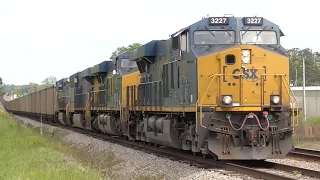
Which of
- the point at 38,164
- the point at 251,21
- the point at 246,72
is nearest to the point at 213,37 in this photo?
the point at 251,21

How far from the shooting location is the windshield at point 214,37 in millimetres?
13031

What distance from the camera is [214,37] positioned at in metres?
13.1

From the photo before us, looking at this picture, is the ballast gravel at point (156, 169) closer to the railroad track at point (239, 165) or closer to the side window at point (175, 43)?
the railroad track at point (239, 165)

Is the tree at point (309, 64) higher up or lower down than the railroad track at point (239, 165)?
higher up

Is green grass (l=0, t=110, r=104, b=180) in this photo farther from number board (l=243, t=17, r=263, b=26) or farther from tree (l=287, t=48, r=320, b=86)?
tree (l=287, t=48, r=320, b=86)

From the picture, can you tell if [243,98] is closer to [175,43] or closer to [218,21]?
[218,21]

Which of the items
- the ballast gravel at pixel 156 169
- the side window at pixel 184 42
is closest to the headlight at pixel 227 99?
the ballast gravel at pixel 156 169

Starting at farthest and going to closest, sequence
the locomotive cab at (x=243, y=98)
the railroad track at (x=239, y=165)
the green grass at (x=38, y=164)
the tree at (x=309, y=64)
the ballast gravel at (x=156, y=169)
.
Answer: the tree at (x=309, y=64) → the locomotive cab at (x=243, y=98) → the ballast gravel at (x=156, y=169) → the railroad track at (x=239, y=165) → the green grass at (x=38, y=164)

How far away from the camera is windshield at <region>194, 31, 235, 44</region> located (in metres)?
13.0

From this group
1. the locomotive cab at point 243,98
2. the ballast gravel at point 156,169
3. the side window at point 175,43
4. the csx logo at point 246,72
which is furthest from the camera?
the side window at point 175,43

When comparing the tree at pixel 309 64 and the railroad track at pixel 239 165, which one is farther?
Answer: the tree at pixel 309 64

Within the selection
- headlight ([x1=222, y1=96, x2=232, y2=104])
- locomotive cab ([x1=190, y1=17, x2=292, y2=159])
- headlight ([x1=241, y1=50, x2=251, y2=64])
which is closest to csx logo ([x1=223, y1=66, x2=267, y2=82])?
locomotive cab ([x1=190, y1=17, x2=292, y2=159])

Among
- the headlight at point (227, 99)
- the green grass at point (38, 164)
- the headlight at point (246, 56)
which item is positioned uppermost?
the headlight at point (246, 56)

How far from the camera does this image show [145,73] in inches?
736
